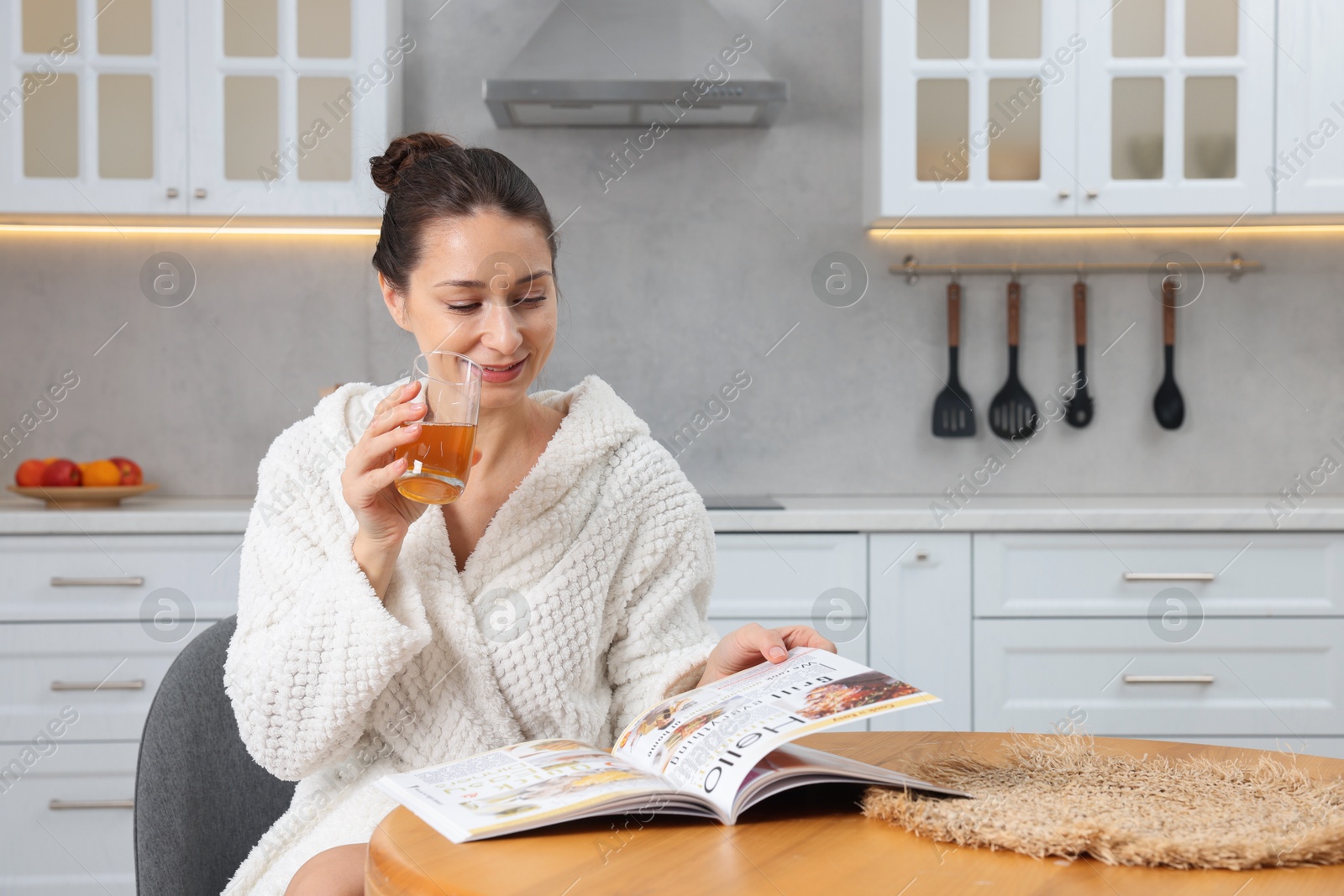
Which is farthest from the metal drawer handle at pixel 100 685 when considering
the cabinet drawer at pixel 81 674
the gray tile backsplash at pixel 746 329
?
the gray tile backsplash at pixel 746 329

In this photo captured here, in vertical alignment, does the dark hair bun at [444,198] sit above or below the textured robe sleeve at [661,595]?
above

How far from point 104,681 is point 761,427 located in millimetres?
1704

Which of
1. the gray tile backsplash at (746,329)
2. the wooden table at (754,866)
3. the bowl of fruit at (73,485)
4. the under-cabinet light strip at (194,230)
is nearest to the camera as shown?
the wooden table at (754,866)

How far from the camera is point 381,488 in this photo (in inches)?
40.8

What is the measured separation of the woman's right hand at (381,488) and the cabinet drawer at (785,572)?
132 centimetres

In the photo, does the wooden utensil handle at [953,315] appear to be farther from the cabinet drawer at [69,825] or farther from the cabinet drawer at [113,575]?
the cabinet drawer at [69,825]

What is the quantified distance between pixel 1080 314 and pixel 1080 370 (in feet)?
0.51

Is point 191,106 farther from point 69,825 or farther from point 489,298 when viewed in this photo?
point 489,298

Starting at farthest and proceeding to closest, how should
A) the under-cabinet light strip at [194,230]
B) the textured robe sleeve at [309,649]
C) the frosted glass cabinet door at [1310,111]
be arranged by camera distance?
1. the under-cabinet light strip at [194,230]
2. the frosted glass cabinet door at [1310,111]
3. the textured robe sleeve at [309,649]

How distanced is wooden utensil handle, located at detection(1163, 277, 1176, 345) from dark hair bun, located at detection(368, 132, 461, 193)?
2229mm

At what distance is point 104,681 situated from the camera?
234 cm

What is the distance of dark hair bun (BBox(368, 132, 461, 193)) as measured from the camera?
138cm

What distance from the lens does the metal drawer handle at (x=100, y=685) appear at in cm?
232

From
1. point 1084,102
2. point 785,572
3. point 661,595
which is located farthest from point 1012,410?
point 661,595
